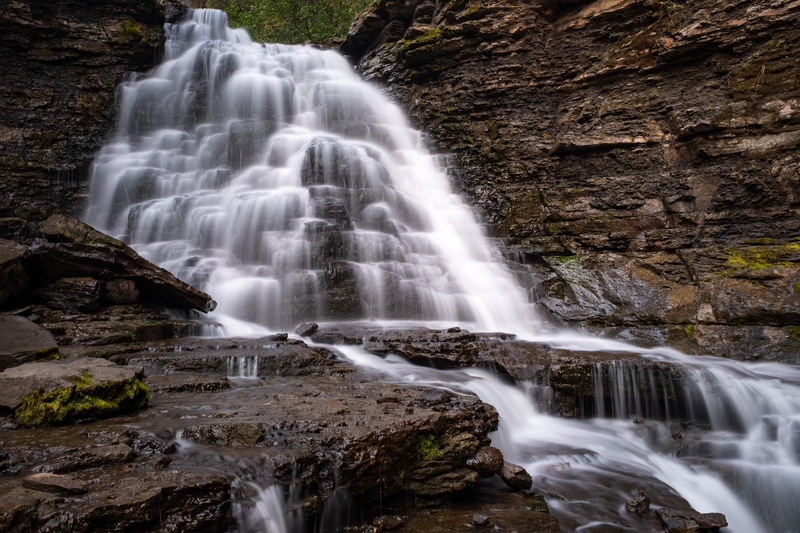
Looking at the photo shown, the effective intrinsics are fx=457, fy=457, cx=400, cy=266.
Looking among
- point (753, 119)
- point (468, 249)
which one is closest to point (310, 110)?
point (468, 249)

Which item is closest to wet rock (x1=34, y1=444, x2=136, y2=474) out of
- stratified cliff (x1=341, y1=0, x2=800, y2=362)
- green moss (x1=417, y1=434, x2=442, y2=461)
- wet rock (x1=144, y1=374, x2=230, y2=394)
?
wet rock (x1=144, y1=374, x2=230, y2=394)

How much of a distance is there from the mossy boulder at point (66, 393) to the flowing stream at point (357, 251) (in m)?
1.87

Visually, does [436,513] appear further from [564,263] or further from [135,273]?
[564,263]

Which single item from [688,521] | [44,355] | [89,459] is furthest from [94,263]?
[688,521]

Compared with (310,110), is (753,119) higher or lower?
lower

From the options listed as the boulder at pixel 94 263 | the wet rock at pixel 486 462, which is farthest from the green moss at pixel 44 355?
the wet rock at pixel 486 462

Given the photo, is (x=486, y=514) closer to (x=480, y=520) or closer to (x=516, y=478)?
(x=480, y=520)

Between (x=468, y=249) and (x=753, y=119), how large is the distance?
6.96m

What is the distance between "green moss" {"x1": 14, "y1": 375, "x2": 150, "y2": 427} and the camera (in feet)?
11.8

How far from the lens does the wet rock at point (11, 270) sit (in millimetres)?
7203

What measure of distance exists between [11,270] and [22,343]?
2.84 meters

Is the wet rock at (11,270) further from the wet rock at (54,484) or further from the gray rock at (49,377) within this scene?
the wet rock at (54,484)

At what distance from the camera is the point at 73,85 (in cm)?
1546

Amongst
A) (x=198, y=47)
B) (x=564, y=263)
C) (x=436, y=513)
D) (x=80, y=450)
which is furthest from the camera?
(x=198, y=47)
